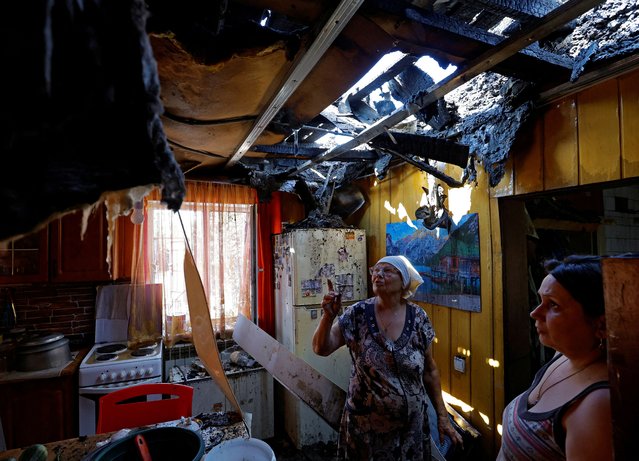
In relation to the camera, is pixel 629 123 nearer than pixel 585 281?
No

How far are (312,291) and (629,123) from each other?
2590mm

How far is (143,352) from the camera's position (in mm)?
2943

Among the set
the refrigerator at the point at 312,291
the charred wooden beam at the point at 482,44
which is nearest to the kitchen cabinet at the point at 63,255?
the refrigerator at the point at 312,291

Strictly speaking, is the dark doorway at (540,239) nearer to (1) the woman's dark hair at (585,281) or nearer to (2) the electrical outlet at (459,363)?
(2) the electrical outlet at (459,363)

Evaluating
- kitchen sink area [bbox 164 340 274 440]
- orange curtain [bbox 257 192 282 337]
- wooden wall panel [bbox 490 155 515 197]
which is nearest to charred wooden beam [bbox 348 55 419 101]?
wooden wall panel [bbox 490 155 515 197]

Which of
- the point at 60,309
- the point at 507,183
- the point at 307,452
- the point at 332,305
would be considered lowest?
the point at 307,452

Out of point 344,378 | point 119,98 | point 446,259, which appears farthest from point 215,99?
point 344,378

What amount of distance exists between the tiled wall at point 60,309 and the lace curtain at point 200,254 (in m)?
0.48

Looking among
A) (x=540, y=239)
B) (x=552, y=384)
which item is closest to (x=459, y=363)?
(x=540, y=239)

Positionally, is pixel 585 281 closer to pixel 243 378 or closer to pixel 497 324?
pixel 497 324

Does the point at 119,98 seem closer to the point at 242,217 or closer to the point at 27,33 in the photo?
the point at 27,33

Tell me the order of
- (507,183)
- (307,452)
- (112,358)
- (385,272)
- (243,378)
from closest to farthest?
(385,272) < (507,183) < (112,358) < (307,452) < (243,378)

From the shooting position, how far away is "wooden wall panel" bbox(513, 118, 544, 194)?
1931 millimetres

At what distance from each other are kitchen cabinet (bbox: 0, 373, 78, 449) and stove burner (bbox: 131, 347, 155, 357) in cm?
47
